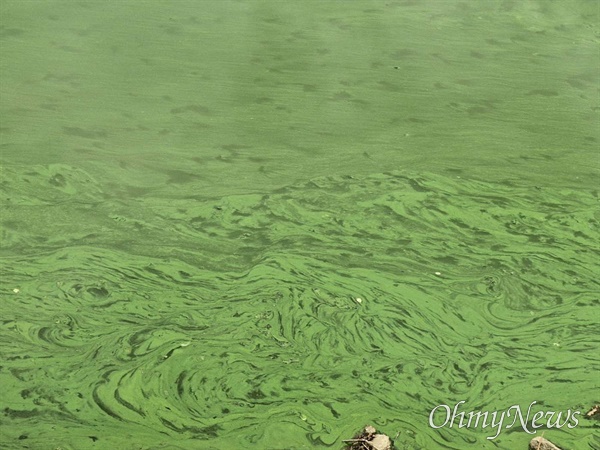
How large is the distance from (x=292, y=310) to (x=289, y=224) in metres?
0.36

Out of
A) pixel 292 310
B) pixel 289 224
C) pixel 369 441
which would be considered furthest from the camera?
pixel 289 224

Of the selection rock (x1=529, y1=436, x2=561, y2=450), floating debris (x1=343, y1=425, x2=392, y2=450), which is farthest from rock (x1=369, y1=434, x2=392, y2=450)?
rock (x1=529, y1=436, x2=561, y2=450)

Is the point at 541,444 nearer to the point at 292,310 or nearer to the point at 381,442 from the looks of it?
the point at 381,442

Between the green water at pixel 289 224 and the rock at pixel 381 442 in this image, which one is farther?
the green water at pixel 289 224

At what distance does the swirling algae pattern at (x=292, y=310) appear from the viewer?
1936mm

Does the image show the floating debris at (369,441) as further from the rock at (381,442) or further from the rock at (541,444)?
the rock at (541,444)

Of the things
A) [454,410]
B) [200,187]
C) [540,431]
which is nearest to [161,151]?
[200,187]

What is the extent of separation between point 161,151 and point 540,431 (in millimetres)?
1482

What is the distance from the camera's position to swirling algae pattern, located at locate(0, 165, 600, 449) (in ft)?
6.35

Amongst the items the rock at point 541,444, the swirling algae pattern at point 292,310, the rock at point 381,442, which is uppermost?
the swirling algae pattern at point 292,310

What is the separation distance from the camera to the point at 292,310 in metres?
2.21

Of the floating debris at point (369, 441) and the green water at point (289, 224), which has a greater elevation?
the green water at point (289, 224)

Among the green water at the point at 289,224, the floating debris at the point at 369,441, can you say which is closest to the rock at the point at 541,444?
the green water at the point at 289,224

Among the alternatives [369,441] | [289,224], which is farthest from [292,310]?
[369,441]
